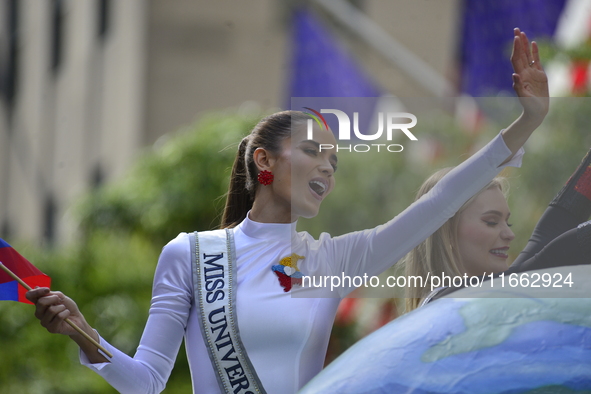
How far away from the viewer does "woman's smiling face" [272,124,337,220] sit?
246cm

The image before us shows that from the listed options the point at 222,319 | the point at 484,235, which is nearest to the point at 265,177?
the point at 222,319

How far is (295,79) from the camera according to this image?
11.6m

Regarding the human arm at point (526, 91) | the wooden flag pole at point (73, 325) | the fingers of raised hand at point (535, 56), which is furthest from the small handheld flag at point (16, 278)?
the fingers of raised hand at point (535, 56)

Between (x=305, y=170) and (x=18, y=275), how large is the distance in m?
0.87

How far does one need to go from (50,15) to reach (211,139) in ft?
38.6

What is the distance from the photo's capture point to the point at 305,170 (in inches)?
96.7

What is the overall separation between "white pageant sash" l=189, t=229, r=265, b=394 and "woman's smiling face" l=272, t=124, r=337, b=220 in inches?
9.5

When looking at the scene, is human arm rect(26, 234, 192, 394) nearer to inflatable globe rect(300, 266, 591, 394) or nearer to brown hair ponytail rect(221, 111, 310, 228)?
brown hair ponytail rect(221, 111, 310, 228)

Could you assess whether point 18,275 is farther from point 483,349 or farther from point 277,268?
point 483,349

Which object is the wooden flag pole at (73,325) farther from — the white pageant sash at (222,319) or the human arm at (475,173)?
the human arm at (475,173)

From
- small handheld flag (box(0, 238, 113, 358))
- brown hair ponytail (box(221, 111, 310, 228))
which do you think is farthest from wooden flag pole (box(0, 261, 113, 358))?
brown hair ponytail (box(221, 111, 310, 228))

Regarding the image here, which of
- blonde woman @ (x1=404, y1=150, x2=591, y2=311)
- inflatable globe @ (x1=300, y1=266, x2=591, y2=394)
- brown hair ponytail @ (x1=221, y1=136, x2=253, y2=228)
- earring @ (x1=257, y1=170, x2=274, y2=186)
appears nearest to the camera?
inflatable globe @ (x1=300, y1=266, x2=591, y2=394)

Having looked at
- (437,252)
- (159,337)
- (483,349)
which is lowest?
(159,337)

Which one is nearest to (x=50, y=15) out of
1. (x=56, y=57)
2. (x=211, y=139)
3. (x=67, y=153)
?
(x=56, y=57)
